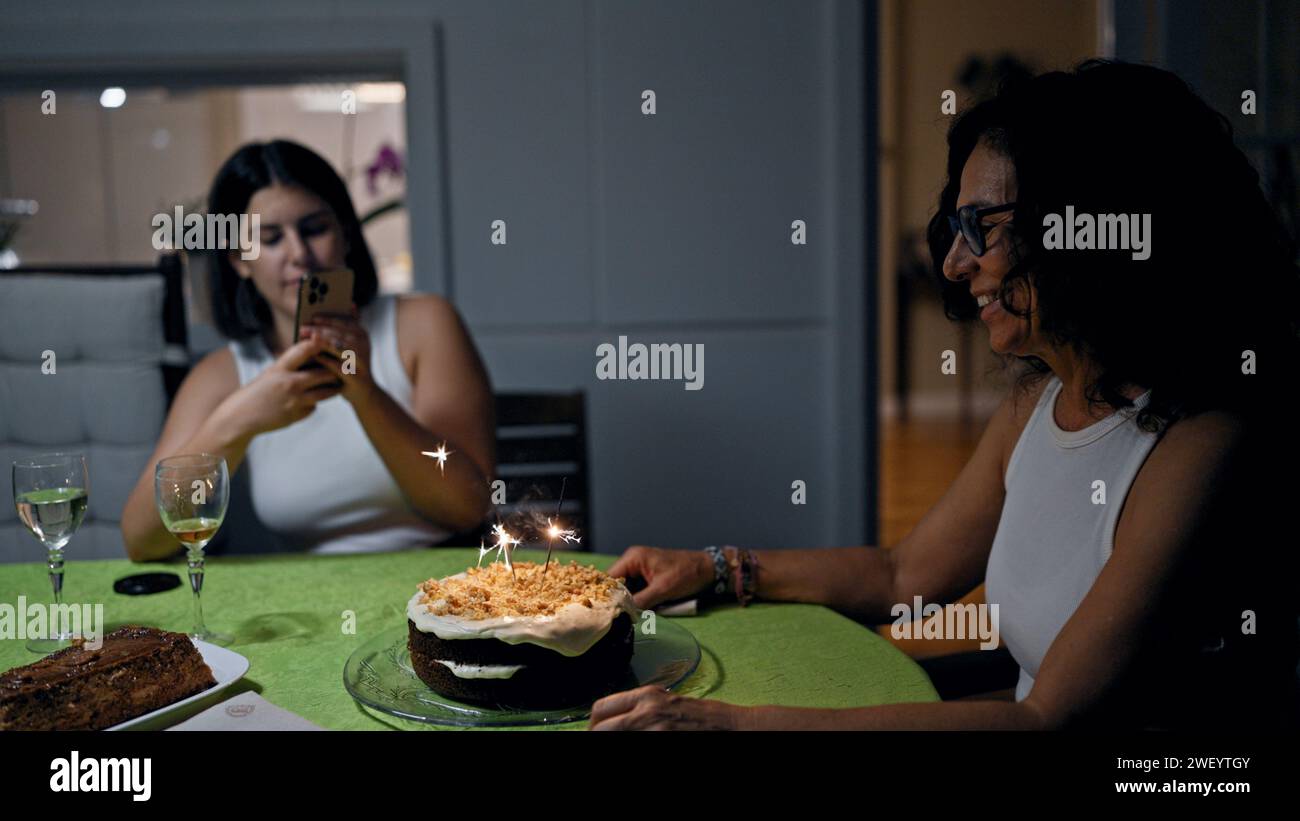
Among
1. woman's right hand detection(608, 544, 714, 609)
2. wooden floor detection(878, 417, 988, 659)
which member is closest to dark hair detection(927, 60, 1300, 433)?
woman's right hand detection(608, 544, 714, 609)

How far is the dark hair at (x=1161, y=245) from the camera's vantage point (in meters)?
1.07

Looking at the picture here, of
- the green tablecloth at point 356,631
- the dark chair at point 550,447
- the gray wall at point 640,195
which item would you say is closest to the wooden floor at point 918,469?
the gray wall at point 640,195

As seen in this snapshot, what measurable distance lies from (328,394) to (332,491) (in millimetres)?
278

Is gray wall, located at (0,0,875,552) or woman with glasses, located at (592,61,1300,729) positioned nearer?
woman with glasses, located at (592,61,1300,729)

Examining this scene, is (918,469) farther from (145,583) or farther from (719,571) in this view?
(145,583)

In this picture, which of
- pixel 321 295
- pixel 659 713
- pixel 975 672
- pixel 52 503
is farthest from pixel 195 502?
pixel 975 672

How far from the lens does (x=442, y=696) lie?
1015mm

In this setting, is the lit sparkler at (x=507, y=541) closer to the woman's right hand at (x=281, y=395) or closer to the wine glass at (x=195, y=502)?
the wine glass at (x=195, y=502)

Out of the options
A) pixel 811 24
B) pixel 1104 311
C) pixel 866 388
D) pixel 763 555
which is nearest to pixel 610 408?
pixel 866 388

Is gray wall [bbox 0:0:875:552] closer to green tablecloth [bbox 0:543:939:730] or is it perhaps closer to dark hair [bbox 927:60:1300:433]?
green tablecloth [bbox 0:543:939:730]

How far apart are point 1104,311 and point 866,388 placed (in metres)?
1.80

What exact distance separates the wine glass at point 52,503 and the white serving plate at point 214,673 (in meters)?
0.23

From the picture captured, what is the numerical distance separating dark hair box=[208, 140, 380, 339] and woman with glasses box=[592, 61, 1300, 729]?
1.18 meters

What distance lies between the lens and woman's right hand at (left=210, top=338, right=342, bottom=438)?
63.4 inches
